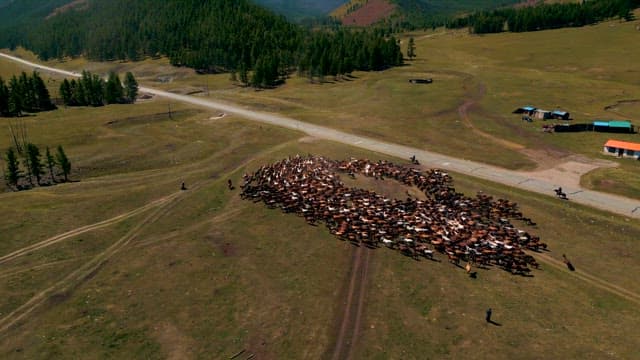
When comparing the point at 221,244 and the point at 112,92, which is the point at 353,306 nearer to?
the point at 221,244

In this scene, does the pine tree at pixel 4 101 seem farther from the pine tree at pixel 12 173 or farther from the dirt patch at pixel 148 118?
the pine tree at pixel 12 173

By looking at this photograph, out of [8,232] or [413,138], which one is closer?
[8,232]

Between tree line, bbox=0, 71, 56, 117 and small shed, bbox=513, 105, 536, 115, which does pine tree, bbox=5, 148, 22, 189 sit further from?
small shed, bbox=513, 105, 536, 115

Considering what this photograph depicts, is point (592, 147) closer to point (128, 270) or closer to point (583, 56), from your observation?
point (128, 270)

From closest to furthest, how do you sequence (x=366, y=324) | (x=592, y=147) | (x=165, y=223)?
(x=366, y=324) → (x=165, y=223) → (x=592, y=147)

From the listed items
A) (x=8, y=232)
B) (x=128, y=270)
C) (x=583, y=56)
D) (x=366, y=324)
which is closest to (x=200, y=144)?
(x=8, y=232)

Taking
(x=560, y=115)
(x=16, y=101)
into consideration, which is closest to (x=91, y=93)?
(x=16, y=101)
